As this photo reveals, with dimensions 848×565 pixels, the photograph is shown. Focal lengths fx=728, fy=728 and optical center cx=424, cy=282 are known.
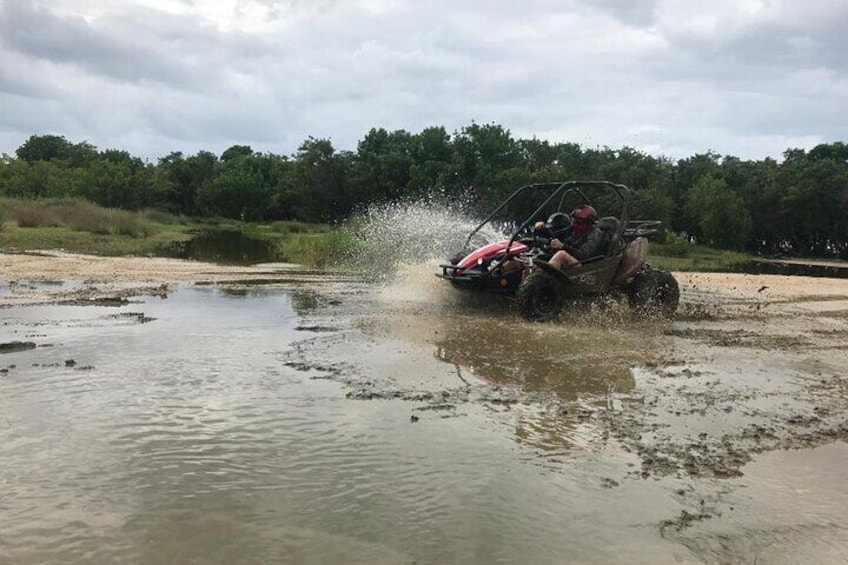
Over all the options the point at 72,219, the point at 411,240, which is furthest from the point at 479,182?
the point at 411,240

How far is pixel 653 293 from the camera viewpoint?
12.3m

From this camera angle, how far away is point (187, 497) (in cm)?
417

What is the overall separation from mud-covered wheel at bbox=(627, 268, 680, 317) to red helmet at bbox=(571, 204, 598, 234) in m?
1.41

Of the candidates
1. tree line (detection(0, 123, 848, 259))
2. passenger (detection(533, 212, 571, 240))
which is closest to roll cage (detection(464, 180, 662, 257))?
passenger (detection(533, 212, 571, 240))

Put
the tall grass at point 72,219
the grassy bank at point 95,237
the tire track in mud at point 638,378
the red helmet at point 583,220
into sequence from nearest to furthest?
the tire track in mud at point 638,378
the red helmet at point 583,220
the grassy bank at point 95,237
the tall grass at point 72,219

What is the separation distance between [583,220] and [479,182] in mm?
48618

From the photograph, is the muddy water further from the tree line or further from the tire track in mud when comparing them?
the tree line

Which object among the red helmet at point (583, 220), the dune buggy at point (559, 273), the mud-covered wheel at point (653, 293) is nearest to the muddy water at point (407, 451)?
the dune buggy at point (559, 273)

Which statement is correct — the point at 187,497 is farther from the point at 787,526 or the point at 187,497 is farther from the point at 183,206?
the point at 183,206

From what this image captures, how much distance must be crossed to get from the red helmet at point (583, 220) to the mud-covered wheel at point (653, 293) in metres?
1.41

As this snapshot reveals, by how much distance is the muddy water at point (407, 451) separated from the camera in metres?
3.74

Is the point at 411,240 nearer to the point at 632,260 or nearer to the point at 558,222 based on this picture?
the point at 558,222

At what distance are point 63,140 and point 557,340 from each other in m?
124

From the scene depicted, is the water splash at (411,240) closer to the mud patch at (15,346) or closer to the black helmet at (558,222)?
the black helmet at (558,222)
